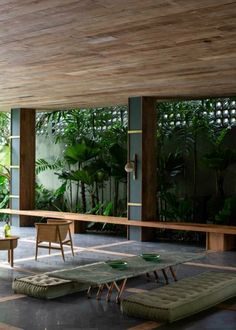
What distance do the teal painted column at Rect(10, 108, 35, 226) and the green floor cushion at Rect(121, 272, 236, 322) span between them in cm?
712

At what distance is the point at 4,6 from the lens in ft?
14.6

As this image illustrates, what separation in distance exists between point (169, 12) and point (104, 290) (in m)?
3.16

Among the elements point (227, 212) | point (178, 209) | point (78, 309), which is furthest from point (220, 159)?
point (78, 309)

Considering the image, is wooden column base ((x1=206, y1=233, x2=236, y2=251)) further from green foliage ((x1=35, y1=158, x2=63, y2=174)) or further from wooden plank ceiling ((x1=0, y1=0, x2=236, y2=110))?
green foliage ((x1=35, y1=158, x2=63, y2=174))

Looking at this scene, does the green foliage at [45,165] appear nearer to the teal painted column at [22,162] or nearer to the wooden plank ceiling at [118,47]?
the teal painted column at [22,162]

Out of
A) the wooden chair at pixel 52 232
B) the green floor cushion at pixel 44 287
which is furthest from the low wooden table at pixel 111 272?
the wooden chair at pixel 52 232

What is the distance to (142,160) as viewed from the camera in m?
10.2

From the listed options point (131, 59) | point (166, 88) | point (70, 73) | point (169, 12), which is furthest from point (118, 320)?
point (166, 88)

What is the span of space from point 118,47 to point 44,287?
Answer: 2730mm

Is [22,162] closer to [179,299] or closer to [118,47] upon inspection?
[118,47]

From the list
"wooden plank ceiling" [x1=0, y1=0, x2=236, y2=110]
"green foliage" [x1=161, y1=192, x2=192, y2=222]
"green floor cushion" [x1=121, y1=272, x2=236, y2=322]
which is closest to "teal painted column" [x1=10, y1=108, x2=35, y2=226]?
"wooden plank ceiling" [x1=0, y1=0, x2=236, y2=110]

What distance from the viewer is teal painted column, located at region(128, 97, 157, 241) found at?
10.2 metres

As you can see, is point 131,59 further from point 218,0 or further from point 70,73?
point 218,0

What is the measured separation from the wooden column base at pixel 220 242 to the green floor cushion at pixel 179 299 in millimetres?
3423
